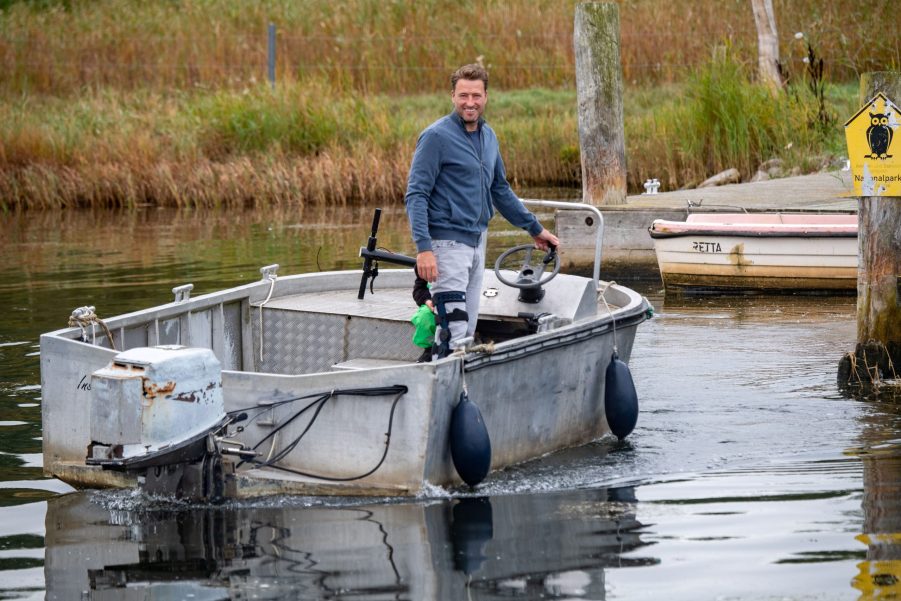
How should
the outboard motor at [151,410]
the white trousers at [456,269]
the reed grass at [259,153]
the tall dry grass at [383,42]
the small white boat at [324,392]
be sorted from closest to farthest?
the outboard motor at [151,410], the small white boat at [324,392], the white trousers at [456,269], the reed grass at [259,153], the tall dry grass at [383,42]

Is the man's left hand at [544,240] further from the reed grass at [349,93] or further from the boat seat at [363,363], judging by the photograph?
the reed grass at [349,93]

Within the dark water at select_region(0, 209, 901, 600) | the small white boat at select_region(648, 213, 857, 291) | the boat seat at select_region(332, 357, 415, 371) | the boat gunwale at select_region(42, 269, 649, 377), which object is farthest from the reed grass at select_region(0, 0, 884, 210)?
the boat seat at select_region(332, 357, 415, 371)

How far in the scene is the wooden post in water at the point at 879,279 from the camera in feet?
28.1

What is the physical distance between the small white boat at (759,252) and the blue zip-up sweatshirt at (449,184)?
5440mm

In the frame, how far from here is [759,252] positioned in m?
12.2

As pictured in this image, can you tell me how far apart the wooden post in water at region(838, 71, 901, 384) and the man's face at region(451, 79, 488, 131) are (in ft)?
9.20

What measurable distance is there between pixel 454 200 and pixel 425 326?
0.73m

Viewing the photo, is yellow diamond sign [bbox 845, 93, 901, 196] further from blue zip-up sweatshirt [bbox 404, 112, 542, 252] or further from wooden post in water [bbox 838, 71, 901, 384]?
blue zip-up sweatshirt [bbox 404, 112, 542, 252]

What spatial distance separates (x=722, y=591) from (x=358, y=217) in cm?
1377

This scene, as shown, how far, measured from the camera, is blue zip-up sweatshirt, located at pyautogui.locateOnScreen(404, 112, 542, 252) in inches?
269

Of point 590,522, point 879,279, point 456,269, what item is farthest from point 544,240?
point 879,279

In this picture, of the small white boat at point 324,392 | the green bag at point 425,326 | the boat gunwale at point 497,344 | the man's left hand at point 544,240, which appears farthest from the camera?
the man's left hand at point 544,240

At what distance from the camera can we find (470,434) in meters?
6.37

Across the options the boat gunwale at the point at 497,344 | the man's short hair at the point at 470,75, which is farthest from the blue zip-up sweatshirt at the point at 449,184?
the boat gunwale at the point at 497,344
